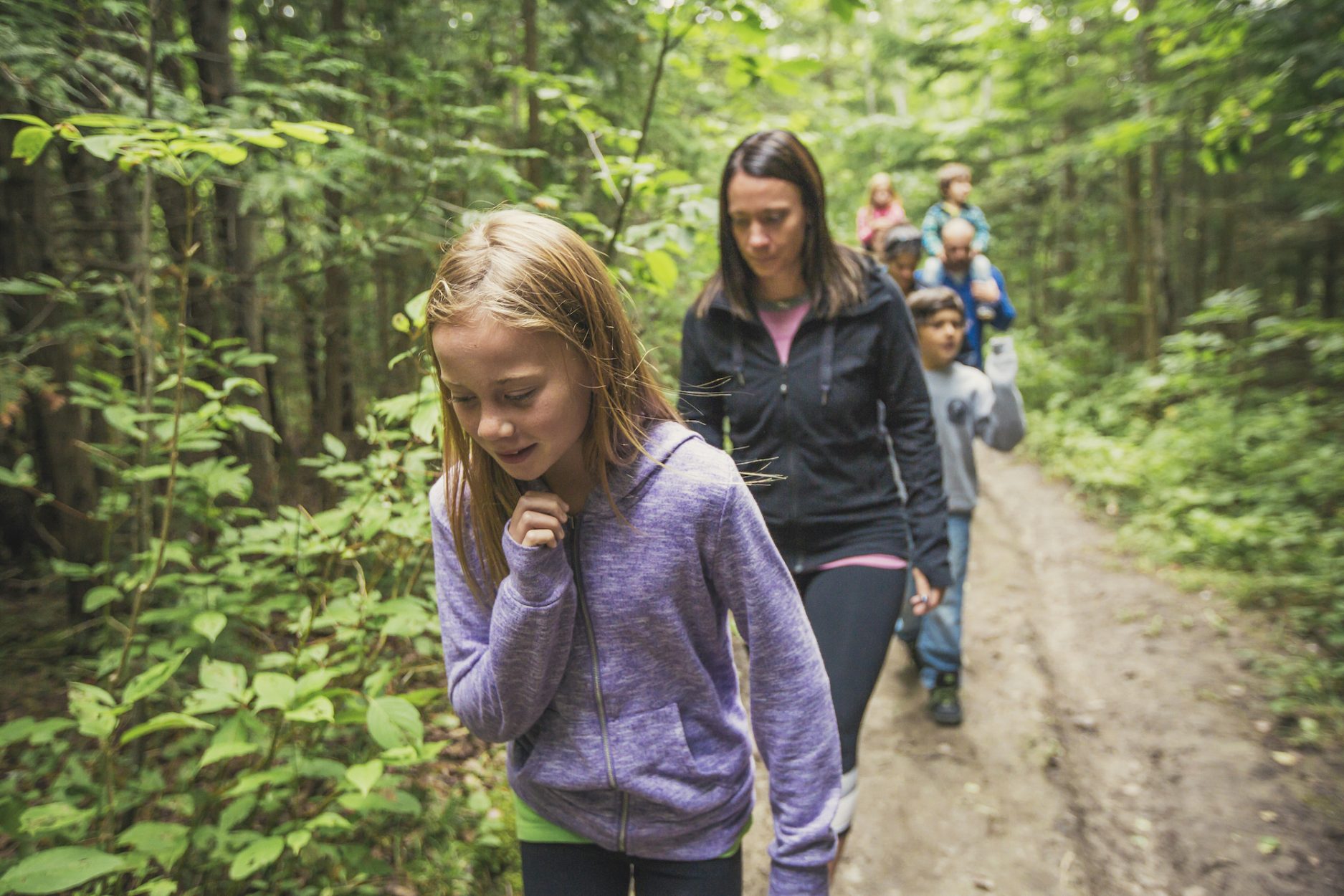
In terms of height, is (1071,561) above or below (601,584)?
below

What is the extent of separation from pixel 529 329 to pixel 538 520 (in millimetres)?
333

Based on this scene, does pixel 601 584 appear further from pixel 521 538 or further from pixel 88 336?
pixel 88 336

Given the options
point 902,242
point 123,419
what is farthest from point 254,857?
point 902,242

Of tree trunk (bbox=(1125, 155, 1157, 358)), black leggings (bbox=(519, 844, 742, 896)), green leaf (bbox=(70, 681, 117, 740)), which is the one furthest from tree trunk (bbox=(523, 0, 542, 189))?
tree trunk (bbox=(1125, 155, 1157, 358))

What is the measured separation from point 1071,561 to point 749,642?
20.8 feet

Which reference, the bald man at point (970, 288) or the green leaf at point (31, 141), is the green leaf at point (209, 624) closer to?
the green leaf at point (31, 141)

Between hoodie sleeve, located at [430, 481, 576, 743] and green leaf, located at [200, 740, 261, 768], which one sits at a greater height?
hoodie sleeve, located at [430, 481, 576, 743]

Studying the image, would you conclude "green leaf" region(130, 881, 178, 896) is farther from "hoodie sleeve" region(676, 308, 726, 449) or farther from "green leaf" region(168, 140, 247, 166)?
"hoodie sleeve" region(676, 308, 726, 449)

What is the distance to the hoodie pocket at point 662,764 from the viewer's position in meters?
1.52

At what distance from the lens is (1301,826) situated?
11.0 feet

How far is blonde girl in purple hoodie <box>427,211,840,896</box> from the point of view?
1.42 meters

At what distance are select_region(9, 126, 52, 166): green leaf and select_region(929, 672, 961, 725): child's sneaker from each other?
4479mm

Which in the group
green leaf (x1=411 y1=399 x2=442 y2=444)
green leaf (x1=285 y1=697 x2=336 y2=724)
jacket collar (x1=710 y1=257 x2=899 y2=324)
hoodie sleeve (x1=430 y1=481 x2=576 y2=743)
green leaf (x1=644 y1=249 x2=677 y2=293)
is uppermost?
green leaf (x1=644 y1=249 x2=677 y2=293)

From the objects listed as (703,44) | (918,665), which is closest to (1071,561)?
(918,665)
